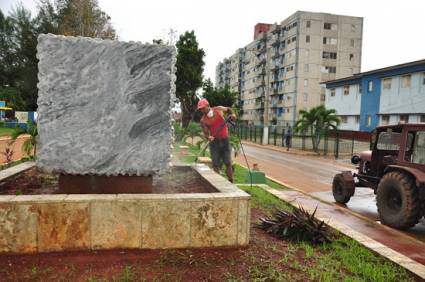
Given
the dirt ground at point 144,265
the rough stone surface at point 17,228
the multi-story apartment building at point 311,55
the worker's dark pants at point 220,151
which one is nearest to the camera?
the dirt ground at point 144,265

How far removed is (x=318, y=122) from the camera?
25000mm

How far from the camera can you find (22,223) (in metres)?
3.71

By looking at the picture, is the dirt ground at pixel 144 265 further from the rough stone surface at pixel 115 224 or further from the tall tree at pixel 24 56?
the tall tree at pixel 24 56

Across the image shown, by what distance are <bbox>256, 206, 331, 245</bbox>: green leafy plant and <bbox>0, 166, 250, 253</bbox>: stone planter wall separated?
89 centimetres

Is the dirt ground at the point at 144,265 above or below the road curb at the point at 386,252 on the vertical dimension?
above

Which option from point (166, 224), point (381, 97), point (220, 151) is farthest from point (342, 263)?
point (381, 97)

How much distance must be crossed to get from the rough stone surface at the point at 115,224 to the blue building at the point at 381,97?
26.1 metres

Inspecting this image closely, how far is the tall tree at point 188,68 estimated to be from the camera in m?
29.3

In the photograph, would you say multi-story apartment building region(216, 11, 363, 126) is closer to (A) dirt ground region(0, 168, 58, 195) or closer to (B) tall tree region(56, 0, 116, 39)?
(B) tall tree region(56, 0, 116, 39)

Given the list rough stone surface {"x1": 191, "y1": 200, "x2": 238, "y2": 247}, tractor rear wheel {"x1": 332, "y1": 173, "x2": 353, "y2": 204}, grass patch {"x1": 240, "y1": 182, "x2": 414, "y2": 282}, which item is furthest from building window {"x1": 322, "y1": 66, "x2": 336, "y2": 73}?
rough stone surface {"x1": 191, "y1": 200, "x2": 238, "y2": 247}

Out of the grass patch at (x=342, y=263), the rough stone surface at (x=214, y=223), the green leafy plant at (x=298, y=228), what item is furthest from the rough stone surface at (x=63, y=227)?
the green leafy plant at (x=298, y=228)

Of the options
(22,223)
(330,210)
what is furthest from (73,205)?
(330,210)

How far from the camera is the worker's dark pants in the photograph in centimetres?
771

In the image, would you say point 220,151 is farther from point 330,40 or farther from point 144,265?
point 330,40
